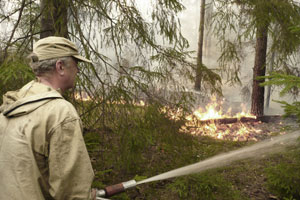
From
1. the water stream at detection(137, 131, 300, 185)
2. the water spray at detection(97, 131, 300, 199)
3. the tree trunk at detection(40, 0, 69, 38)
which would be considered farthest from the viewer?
the water stream at detection(137, 131, 300, 185)

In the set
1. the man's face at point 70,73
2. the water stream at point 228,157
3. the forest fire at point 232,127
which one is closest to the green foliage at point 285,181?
the water stream at point 228,157

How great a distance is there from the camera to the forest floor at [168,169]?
12.7ft

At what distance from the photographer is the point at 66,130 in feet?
5.46

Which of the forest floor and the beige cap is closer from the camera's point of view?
the beige cap

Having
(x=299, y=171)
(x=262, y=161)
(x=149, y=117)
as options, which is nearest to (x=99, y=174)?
(x=149, y=117)

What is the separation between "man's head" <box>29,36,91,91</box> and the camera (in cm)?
188

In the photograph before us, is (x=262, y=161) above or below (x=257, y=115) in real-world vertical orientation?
below

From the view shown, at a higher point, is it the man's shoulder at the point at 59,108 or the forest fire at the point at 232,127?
the man's shoulder at the point at 59,108

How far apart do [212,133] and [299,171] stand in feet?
13.9

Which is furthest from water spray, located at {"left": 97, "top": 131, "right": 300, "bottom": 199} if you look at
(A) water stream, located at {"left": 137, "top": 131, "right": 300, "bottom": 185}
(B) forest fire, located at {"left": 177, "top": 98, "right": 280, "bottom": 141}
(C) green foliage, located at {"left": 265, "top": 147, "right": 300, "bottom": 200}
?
(B) forest fire, located at {"left": 177, "top": 98, "right": 280, "bottom": 141}

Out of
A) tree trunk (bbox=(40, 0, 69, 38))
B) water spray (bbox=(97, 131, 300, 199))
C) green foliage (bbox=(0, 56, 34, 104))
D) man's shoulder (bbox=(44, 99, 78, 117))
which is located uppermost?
tree trunk (bbox=(40, 0, 69, 38))

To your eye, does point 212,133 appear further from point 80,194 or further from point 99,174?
point 80,194

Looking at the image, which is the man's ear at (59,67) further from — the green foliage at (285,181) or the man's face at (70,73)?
the green foliage at (285,181)

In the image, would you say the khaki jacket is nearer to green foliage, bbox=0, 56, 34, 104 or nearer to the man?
Answer: the man
